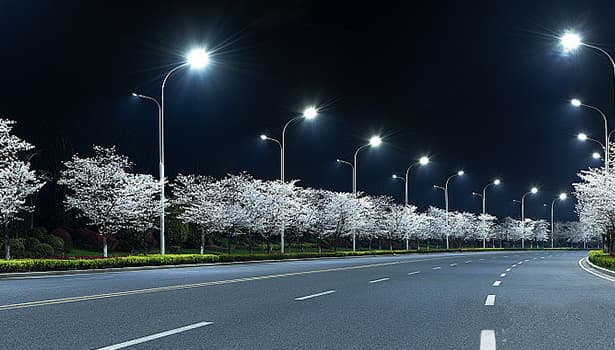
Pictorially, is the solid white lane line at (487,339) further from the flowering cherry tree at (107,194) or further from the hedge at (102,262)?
the flowering cherry tree at (107,194)

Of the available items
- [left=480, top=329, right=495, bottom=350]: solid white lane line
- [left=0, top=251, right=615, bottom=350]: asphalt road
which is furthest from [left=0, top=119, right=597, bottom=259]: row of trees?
[left=480, top=329, right=495, bottom=350]: solid white lane line

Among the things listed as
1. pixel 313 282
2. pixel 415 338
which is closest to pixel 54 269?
pixel 313 282

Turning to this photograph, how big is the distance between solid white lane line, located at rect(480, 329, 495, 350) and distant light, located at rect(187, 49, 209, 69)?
24.7 metres

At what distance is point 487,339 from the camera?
8.23m

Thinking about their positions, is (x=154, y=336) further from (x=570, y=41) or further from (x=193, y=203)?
(x=193, y=203)

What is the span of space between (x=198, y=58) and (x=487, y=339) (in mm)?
25503

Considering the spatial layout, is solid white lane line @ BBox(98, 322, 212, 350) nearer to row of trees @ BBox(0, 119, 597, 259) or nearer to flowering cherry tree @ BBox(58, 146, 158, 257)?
row of trees @ BBox(0, 119, 597, 259)

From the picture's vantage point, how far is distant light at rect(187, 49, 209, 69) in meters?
31.5

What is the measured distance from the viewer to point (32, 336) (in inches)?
326

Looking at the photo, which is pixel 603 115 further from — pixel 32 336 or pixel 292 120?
pixel 32 336

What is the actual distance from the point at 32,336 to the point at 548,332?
639 cm

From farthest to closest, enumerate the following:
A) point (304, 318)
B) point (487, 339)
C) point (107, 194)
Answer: point (107, 194)
point (304, 318)
point (487, 339)

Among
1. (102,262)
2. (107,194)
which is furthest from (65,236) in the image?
(102,262)

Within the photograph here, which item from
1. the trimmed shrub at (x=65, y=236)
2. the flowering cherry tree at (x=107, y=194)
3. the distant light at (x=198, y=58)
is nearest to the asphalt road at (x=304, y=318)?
the distant light at (x=198, y=58)
